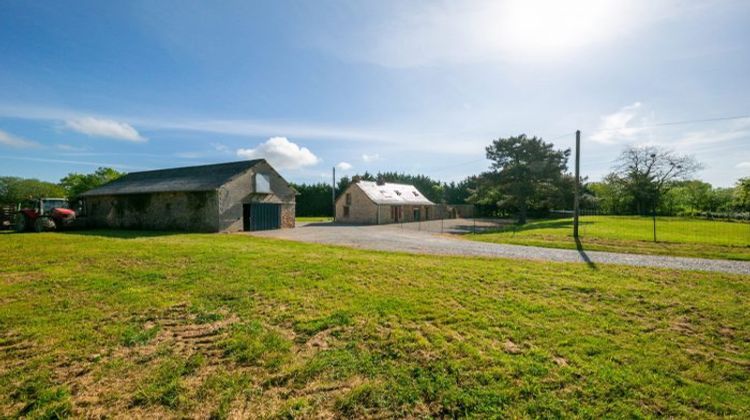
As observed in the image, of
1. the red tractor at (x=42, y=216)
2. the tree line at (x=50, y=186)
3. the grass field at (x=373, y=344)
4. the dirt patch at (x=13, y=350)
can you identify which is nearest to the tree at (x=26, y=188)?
the tree line at (x=50, y=186)

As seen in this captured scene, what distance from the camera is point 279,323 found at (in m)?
5.09

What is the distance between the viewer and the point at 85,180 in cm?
4962

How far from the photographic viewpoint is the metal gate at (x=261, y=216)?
22141 mm

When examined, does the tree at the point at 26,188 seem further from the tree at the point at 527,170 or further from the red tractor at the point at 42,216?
the tree at the point at 527,170

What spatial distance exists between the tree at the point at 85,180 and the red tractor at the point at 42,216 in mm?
30487

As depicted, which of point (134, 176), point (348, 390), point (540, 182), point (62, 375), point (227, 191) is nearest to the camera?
point (348, 390)

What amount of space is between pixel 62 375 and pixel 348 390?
3470 mm

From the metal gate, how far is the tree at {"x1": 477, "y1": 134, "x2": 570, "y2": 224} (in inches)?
888

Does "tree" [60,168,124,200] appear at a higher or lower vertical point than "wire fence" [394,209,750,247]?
higher

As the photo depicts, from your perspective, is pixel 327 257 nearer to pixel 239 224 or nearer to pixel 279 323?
pixel 279 323

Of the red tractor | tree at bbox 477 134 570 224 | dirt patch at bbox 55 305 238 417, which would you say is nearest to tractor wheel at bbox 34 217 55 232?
the red tractor

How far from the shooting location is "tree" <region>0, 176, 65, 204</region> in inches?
Result: 1893

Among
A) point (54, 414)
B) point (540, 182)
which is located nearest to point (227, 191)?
point (54, 414)

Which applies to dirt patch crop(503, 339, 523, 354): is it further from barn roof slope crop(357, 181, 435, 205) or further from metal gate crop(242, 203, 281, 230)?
barn roof slope crop(357, 181, 435, 205)
